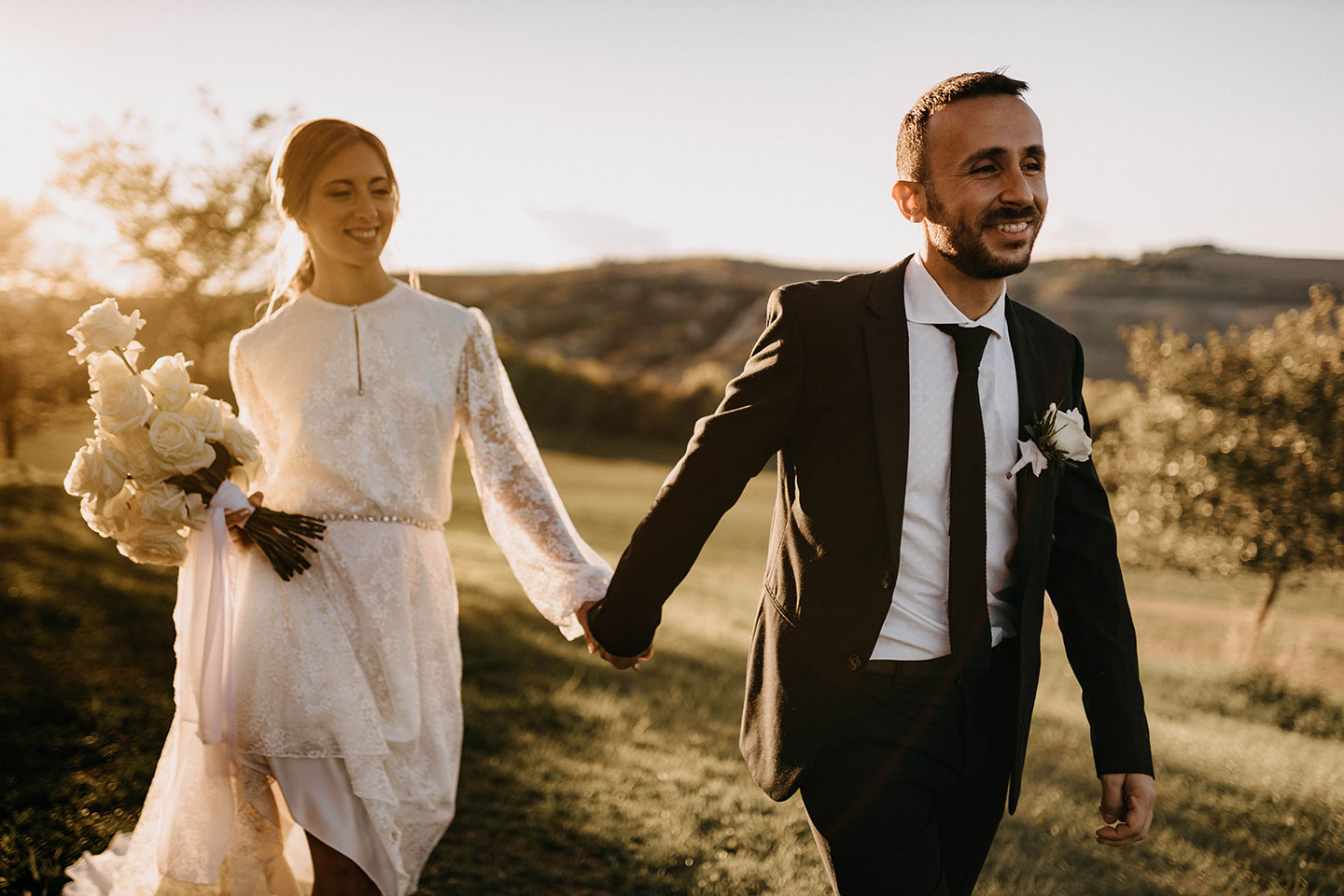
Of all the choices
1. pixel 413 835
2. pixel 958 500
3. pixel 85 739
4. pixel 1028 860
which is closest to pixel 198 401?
pixel 413 835

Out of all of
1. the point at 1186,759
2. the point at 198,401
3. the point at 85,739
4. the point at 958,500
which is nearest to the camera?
the point at 958,500

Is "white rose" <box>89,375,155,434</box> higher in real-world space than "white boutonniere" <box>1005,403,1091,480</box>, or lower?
lower

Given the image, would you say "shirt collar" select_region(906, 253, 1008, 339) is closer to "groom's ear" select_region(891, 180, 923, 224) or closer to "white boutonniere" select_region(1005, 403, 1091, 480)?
"groom's ear" select_region(891, 180, 923, 224)

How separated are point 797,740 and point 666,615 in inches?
407

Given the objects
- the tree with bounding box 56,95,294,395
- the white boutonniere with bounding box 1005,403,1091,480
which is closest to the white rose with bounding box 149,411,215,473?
the white boutonniere with bounding box 1005,403,1091,480

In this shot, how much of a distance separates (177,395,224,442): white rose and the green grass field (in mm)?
2250

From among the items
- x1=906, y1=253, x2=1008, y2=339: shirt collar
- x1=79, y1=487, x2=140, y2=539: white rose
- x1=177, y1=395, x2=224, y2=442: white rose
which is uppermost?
x1=906, y1=253, x2=1008, y2=339: shirt collar

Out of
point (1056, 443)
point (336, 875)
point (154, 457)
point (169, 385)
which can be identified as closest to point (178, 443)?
point (154, 457)

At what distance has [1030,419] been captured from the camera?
262cm

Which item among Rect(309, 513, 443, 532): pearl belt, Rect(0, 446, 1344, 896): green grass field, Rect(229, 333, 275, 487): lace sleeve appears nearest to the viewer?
Rect(309, 513, 443, 532): pearl belt

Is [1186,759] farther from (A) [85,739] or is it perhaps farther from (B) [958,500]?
(A) [85,739]

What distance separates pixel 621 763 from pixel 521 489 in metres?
3.30

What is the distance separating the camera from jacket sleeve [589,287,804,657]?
2.47 metres

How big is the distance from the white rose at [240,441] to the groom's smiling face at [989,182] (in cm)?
229
